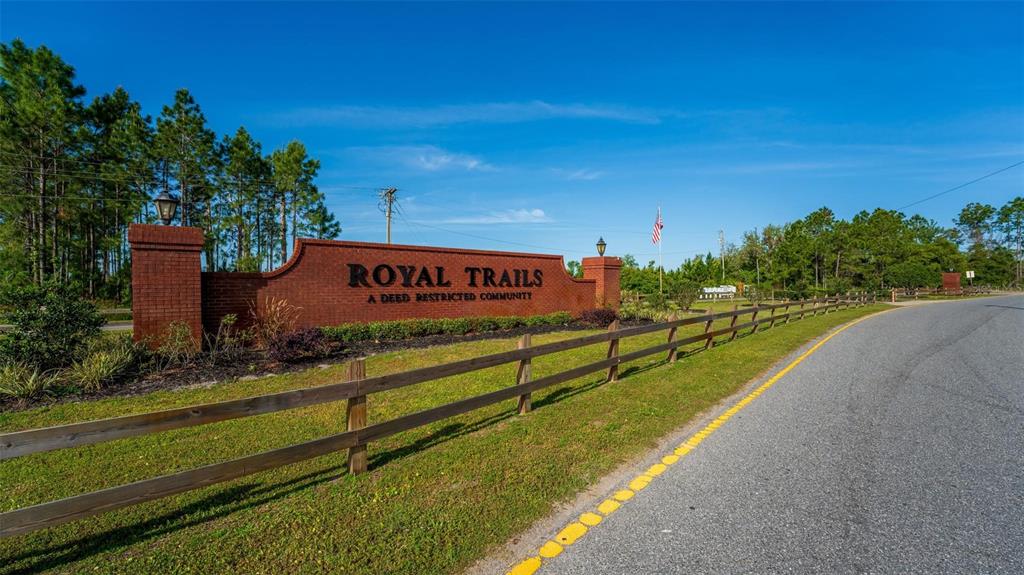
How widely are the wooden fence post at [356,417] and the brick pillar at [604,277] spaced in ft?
53.3

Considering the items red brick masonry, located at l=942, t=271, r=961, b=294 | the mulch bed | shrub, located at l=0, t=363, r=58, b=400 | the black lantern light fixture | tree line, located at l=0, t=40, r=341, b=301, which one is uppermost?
tree line, located at l=0, t=40, r=341, b=301

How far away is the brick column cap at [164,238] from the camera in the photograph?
888 cm

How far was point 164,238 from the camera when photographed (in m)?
9.17

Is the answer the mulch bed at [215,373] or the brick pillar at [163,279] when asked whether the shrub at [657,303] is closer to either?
the mulch bed at [215,373]

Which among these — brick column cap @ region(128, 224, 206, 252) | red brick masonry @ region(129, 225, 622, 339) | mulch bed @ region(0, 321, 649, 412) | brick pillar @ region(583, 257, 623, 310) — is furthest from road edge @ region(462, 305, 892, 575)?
brick pillar @ region(583, 257, 623, 310)

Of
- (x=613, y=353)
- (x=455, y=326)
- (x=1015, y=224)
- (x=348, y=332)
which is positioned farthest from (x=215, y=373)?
(x=1015, y=224)

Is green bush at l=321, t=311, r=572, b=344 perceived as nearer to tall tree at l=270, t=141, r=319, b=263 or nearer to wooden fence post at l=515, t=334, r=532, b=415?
wooden fence post at l=515, t=334, r=532, b=415

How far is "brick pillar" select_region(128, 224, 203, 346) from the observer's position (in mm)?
8883

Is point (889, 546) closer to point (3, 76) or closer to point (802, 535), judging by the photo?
point (802, 535)

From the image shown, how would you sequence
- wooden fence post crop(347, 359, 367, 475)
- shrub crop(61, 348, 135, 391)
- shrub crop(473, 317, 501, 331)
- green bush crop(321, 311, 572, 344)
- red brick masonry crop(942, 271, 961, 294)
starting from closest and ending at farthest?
wooden fence post crop(347, 359, 367, 475) < shrub crop(61, 348, 135, 391) < green bush crop(321, 311, 572, 344) < shrub crop(473, 317, 501, 331) < red brick masonry crop(942, 271, 961, 294)

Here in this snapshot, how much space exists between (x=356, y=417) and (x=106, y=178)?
36.0 metres

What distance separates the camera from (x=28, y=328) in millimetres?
7129

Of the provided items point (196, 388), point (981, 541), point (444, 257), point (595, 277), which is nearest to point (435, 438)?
point (981, 541)

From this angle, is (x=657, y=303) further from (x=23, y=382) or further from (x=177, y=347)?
(x=23, y=382)
